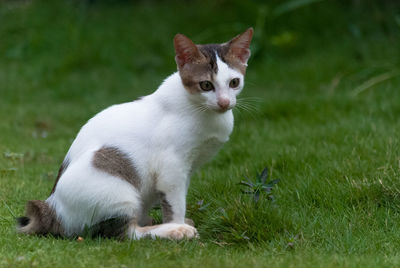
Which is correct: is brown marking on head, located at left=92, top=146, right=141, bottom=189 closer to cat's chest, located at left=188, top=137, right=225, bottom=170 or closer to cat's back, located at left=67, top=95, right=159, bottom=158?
cat's back, located at left=67, top=95, right=159, bottom=158

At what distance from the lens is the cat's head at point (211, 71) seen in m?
3.39

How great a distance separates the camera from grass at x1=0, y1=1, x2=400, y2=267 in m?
3.23

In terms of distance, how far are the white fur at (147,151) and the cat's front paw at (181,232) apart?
3 centimetres

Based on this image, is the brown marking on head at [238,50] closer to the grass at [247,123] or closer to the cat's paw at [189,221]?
the grass at [247,123]

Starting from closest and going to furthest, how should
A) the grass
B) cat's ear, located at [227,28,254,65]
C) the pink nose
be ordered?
1. the grass
2. the pink nose
3. cat's ear, located at [227,28,254,65]

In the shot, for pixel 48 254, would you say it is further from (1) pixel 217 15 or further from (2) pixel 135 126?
(1) pixel 217 15

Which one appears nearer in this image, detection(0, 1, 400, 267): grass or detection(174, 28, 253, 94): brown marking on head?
detection(0, 1, 400, 267): grass

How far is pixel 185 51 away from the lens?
3486 mm

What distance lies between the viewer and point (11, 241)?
10.6ft

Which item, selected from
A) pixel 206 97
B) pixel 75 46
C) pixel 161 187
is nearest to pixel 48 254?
pixel 161 187

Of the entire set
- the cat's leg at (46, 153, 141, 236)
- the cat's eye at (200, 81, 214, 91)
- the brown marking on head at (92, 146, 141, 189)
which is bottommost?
the cat's leg at (46, 153, 141, 236)

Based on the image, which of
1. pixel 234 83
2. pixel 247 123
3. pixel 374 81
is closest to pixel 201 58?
pixel 234 83

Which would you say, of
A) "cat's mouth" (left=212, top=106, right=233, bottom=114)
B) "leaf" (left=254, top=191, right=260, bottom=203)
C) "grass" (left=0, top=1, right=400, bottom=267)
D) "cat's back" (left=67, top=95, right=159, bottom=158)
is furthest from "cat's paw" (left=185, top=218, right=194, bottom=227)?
"cat's mouth" (left=212, top=106, right=233, bottom=114)

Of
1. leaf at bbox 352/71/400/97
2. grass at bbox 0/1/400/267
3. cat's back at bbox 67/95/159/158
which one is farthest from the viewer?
leaf at bbox 352/71/400/97
